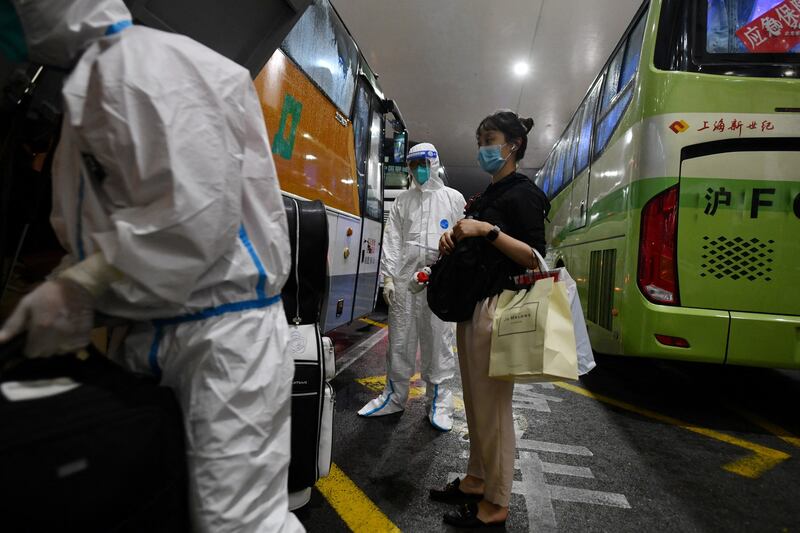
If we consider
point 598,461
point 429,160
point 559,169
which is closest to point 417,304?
point 429,160

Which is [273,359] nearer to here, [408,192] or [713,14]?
[408,192]

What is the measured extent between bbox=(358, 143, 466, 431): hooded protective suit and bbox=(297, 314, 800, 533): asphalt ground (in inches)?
7.6

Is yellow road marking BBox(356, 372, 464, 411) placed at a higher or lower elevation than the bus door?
lower

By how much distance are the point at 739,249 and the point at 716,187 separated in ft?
1.40

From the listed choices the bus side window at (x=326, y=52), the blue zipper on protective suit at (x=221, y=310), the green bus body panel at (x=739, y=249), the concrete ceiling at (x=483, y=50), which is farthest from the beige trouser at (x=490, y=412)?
the concrete ceiling at (x=483, y=50)

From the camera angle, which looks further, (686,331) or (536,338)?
(686,331)

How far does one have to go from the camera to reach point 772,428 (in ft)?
10.2

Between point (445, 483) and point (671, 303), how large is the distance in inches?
74.6

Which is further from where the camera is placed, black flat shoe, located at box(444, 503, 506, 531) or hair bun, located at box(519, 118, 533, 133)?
hair bun, located at box(519, 118, 533, 133)

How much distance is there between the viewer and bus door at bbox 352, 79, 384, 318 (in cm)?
411

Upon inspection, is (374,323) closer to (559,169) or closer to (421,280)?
(559,169)

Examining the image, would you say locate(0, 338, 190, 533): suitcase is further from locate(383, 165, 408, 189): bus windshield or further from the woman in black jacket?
locate(383, 165, 408, 189): bus windshield

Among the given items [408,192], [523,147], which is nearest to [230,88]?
[523,147]

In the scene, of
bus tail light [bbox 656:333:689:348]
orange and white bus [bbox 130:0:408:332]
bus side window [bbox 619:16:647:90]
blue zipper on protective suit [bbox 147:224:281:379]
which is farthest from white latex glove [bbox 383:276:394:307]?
bus side window [bbox 619:16:647:90]
